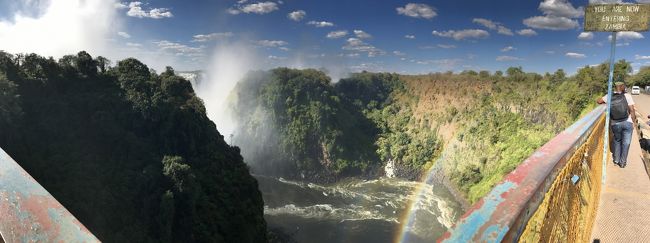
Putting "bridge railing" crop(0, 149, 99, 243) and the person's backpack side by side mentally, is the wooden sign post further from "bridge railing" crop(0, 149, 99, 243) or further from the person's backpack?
"bridge railing" crop(0, 149, 99, 243)

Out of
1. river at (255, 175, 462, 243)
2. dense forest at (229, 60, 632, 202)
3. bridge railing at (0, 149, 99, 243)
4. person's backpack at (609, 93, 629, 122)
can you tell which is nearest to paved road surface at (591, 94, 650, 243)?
person's backpack at (609, 93, 629, 122)

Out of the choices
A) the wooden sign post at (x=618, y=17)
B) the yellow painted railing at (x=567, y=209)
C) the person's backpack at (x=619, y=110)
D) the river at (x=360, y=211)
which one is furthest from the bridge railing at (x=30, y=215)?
the river at (x=360, y=211)

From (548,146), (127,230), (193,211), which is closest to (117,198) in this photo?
(127,230)

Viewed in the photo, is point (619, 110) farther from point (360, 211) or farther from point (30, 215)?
point (360, 211)

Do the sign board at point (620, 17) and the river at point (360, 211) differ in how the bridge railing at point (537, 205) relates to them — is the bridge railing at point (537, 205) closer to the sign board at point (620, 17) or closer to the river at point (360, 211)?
the sign board at point (620, 17)

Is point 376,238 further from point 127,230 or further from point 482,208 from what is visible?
point 482,208

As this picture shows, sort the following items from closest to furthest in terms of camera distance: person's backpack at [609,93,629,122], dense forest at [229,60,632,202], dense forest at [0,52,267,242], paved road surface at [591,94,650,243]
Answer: paved road surface at [591,94,650,243]
person's backpack at [609,93,629,122]
dense forest at [0,52,267,242]
dense forest at [229,60,632,202]
